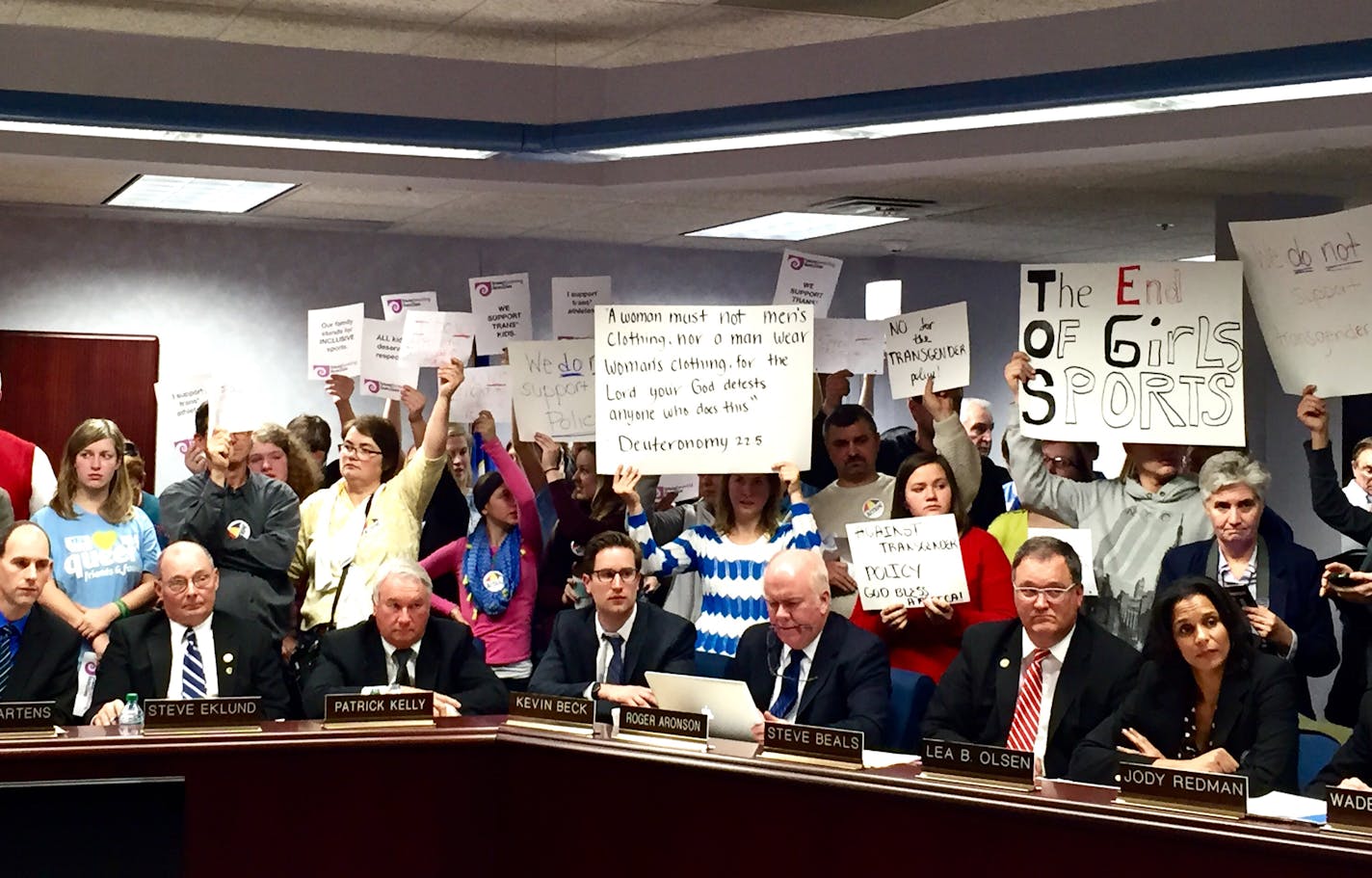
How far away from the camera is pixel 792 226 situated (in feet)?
27.7

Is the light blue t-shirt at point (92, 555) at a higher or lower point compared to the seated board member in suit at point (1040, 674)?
higher

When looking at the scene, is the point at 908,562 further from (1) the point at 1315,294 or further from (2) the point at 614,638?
(1) the point at 1315,294

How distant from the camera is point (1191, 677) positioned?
3455mm

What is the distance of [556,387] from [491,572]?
70 cm

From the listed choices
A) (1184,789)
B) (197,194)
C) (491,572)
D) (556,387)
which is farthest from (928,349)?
(197,194)

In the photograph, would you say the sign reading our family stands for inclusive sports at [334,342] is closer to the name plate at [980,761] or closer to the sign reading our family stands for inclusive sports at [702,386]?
the sign reading our family stands for inclusive sports at [702,386]

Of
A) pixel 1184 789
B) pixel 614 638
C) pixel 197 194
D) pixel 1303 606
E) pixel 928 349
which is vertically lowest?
pixel 1184 789

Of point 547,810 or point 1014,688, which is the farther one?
point 1014,688

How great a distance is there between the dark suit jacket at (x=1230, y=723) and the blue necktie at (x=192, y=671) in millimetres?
2157

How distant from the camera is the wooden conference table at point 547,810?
2.78m

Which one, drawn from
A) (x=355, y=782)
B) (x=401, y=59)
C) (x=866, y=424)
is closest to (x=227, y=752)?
(x=355, y=782)

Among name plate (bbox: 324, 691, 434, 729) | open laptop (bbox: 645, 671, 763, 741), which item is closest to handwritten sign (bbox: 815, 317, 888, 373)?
open laptop (bbox: 645, 671, 763, 741)

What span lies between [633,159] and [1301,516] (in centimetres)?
353

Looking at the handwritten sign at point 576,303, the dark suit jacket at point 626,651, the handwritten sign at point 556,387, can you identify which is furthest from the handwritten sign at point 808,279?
the dark suit jacket at point 626,651
